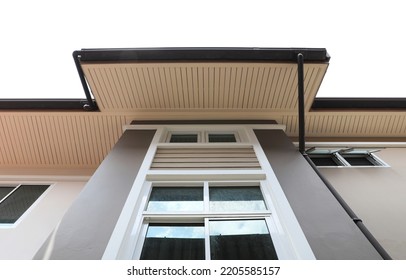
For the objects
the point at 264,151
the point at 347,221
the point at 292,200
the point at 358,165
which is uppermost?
the point at 358,165

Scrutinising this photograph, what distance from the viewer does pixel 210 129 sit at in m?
4.68

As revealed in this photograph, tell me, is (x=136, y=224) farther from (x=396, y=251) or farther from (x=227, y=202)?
(x=396, y=251)

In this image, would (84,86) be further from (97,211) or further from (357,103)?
(357,103)

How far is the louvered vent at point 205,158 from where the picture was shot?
3.61 meters

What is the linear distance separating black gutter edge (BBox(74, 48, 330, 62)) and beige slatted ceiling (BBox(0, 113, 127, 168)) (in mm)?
1092

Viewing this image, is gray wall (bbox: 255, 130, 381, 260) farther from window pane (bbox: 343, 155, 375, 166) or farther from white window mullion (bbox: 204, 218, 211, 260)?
window pane (bbox: 343, 155, 375, 166)

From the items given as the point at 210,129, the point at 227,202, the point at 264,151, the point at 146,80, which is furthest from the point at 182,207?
the point at 146,80

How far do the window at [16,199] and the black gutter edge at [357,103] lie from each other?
4855mm

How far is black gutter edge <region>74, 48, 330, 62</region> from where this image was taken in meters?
4.13

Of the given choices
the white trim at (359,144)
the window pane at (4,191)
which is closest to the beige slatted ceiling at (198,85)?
the white trim at (359,144)

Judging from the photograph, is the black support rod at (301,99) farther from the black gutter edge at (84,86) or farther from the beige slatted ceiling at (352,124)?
the black gutter edge at (84,86)

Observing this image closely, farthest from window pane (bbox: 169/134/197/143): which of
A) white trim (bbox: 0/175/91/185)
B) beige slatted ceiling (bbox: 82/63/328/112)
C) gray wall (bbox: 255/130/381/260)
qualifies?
white trim (bbox: 0/175/91/185)

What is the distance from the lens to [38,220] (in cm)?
407

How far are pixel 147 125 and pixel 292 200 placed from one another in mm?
2695
